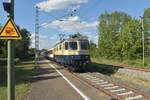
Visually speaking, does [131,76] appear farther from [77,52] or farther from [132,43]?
[132,43]

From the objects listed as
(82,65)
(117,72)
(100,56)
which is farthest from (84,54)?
(100,56)

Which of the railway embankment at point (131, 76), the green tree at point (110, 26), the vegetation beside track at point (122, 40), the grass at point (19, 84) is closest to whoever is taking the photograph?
the grass at point (19, 84)

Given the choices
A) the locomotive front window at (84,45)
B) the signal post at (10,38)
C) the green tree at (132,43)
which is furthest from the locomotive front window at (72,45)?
the green tree at (132,43)

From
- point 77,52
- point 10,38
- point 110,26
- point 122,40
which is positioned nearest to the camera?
point 10,38

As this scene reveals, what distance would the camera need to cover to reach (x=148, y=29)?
40.4m

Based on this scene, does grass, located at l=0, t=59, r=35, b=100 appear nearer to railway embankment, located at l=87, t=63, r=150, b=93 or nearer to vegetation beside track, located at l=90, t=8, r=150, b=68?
railway embankment, located at l=87, t=63, r=150, b=93

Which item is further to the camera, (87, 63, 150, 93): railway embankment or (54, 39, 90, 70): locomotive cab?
(54, 39, 90, 70): locomotive cab

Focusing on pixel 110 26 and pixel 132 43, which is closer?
pixel 132 43

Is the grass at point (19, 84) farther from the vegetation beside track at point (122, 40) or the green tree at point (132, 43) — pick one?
the green tree at point (132, 43)

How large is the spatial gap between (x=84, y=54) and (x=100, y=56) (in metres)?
27.6

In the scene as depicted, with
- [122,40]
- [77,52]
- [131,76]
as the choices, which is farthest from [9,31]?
[122,40]

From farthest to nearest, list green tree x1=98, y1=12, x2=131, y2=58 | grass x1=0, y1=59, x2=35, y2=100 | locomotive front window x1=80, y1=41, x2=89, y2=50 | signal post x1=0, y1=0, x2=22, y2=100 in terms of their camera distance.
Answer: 1. green tree x1=98, y1=12, x2=131, y2=58
2. locomotive front window x1=80, y1=41, x2=89, y2=50
3. grass x1=0, y1=59, x2=35, y2=100
4. signal post x1=0, y1=0, x2=22, y2=100

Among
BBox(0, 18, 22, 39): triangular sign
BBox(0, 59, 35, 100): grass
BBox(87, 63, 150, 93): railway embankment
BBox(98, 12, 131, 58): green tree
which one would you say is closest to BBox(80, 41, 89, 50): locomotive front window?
BBox(87, 63, 150, 93): railway embankment

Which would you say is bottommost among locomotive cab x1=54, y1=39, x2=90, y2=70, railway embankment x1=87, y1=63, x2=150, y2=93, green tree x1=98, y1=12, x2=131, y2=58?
railway embankment x1=87, y1=63, x2=150, y2=93
